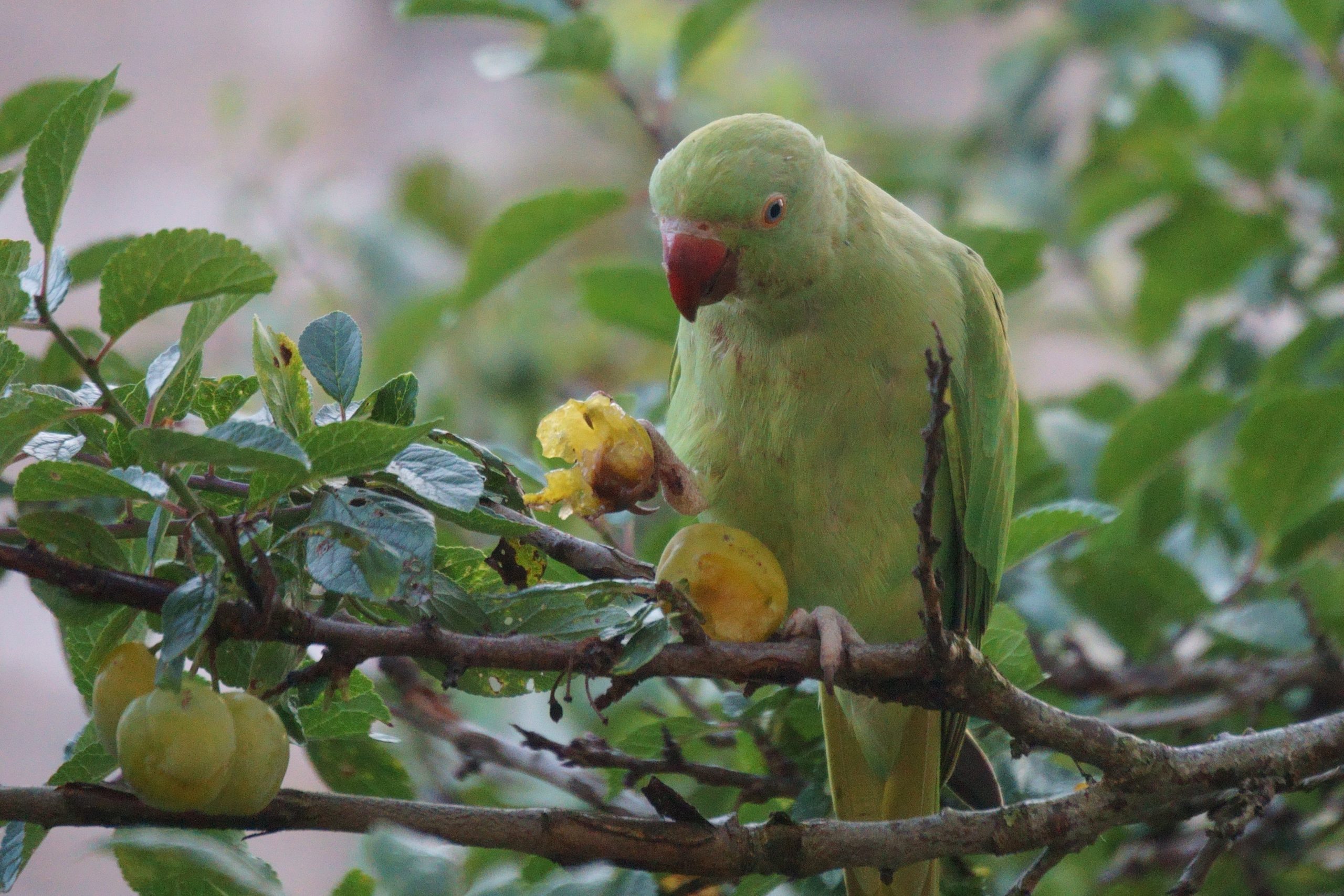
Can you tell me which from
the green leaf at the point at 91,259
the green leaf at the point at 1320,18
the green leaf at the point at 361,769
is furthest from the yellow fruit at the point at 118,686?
the green leaf at the point at 1320,18

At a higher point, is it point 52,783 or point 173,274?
point 173,274

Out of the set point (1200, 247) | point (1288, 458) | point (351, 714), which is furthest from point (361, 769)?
point (1200, 247)

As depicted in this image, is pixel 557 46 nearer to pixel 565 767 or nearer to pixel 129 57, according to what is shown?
pixel 565 767

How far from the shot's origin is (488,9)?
6.27 ft

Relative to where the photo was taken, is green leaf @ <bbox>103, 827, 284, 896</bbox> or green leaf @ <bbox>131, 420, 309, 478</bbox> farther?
green leaf @ <bbox>103, 827, 284, 896</bbox>

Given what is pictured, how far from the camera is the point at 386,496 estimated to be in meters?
0.92

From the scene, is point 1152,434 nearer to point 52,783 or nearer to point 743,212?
point 743,212

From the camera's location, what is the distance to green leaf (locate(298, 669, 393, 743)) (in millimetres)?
1089

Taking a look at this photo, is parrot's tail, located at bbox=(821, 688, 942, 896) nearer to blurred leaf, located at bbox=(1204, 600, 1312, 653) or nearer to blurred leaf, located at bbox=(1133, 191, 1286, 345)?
blurred leaf, located at bbox=(1204, 600, 1312, 653)

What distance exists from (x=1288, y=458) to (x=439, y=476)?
4.52 ft

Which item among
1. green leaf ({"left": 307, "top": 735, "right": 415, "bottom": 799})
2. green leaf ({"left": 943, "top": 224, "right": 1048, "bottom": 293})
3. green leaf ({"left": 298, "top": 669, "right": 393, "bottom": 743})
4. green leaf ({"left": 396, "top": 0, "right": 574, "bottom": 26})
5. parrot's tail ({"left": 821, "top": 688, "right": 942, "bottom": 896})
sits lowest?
parrot's tail ({"left": 821, "top": 688, "right": 942, "bottom": 896})

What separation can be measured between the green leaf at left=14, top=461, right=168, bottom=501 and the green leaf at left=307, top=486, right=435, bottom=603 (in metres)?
0.12

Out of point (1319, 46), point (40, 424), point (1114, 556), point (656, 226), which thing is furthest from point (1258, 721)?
point (40, 424)

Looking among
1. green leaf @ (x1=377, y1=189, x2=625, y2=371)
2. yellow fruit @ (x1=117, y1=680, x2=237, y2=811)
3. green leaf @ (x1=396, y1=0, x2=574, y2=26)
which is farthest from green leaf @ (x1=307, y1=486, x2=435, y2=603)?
green leaf @ (x1=396, y1=0, x2=574, y2=26)
